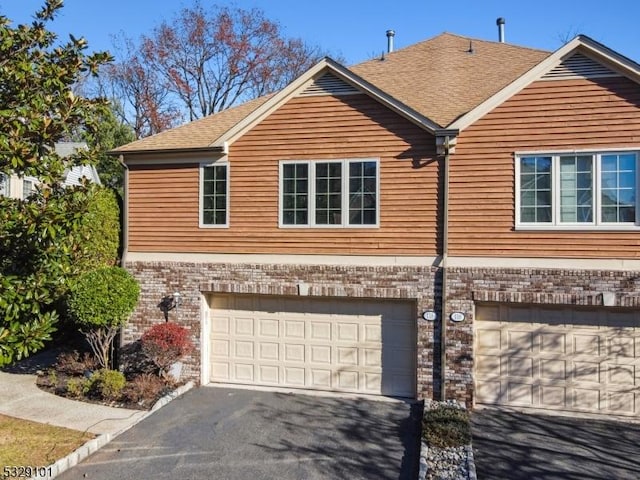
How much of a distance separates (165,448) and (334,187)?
587 centimetres

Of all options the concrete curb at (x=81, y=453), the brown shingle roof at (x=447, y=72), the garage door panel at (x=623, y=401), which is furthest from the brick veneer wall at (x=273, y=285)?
the brown shingle roof at (x=447, y=72)

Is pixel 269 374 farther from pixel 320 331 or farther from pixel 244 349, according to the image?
pixel 320 331

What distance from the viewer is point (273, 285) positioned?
34.6ft

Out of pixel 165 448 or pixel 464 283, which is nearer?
pixel 165 448

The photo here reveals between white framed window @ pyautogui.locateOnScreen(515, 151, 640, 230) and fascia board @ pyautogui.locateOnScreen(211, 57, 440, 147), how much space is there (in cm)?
223

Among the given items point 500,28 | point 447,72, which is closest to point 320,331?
point 447,72

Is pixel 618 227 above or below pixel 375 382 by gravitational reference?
above

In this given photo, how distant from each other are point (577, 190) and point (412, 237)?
10.5 ft

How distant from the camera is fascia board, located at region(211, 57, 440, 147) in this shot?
9.70m

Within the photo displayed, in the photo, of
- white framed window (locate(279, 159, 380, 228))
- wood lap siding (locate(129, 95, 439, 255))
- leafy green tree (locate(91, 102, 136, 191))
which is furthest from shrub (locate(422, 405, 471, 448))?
Answer: leafy green tree (locate(91, 102, 136, 191))

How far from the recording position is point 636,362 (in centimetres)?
898

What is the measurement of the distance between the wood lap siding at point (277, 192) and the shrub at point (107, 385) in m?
2.98

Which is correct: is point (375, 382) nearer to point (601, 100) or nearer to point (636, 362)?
point (636, 362)

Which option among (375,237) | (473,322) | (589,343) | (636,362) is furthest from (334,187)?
(636,362)
